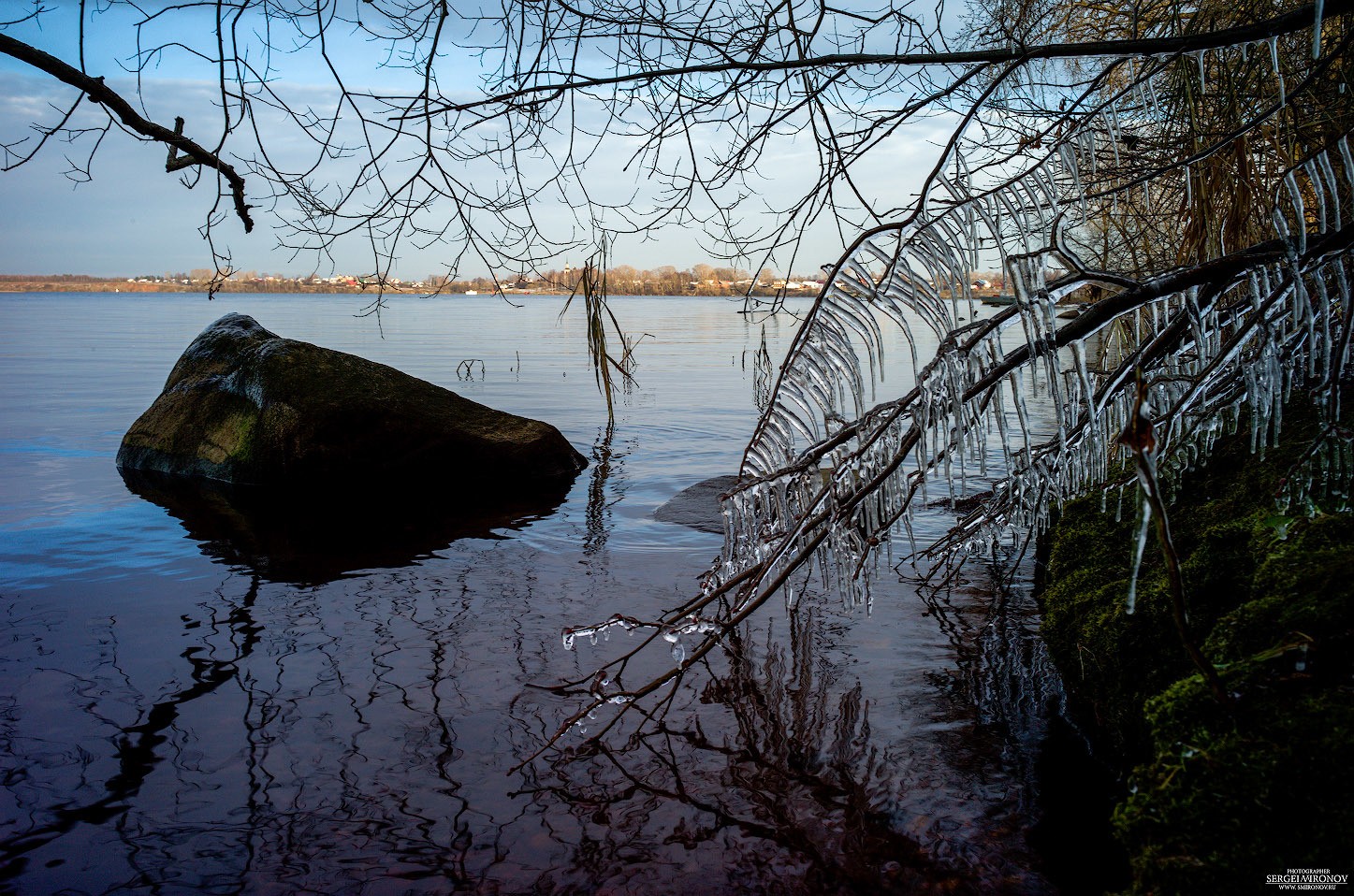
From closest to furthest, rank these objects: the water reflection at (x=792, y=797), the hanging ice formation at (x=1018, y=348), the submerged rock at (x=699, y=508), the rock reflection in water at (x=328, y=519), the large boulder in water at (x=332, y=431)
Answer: the hanging ice formation at (x=1018, y=348)
the water reflection at (x=792, y=797)
the rock reflection in water at (x=328, y=519)
the submerged rock at (x=699, y=508)
the large boulder in water at (x=332, y=431)

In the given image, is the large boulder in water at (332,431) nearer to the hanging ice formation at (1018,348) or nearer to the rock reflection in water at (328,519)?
the rock reflection in water at (328,519)

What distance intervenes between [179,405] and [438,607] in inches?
249

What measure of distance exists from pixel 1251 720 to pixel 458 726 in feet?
10.8

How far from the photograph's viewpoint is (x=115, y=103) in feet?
13.7

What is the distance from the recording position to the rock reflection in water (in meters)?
7.08

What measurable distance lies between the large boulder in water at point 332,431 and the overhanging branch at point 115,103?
16.2 feet

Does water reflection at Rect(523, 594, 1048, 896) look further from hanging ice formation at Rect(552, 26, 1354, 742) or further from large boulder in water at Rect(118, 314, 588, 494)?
large boulder in water at Rect(118, 314, 588, 494)

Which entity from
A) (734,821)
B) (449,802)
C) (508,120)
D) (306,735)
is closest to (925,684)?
(734,821)

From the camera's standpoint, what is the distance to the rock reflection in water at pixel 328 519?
7082 mm

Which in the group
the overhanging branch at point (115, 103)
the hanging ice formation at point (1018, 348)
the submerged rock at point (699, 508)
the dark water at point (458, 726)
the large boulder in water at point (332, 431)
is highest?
the overhanging branch at point (115, 103)

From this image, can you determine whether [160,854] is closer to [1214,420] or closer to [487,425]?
[1214,420]

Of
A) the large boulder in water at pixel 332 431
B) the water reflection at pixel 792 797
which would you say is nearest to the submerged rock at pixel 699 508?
the large boulder in water at pixel 332 431

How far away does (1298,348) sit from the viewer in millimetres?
2834

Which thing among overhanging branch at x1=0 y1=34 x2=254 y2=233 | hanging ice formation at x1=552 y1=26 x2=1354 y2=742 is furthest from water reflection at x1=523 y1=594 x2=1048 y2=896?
overhanging branch at x1=0 y1=34 x2=254 y2=233
